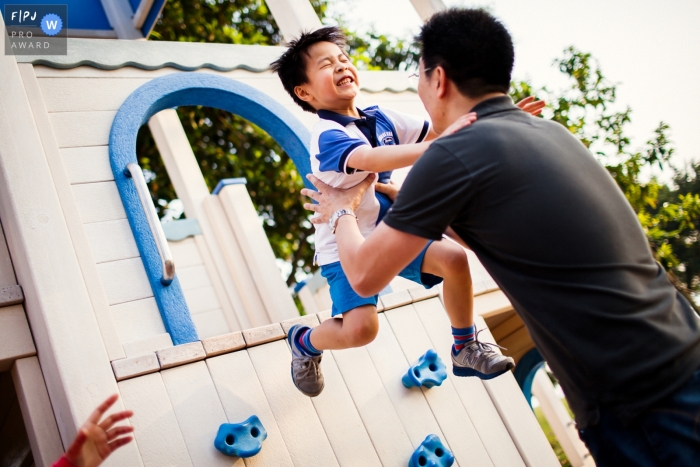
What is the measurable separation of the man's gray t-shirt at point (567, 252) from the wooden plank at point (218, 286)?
4309mm

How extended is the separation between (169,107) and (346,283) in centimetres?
192

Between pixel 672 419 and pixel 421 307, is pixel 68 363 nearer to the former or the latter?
pixel 421 307

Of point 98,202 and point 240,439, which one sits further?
point 98,202

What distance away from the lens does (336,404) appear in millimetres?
2887

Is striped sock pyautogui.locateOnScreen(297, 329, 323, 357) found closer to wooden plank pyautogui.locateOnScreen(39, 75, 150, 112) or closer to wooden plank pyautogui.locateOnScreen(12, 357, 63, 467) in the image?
wooden plank pyautogui.locateOnScreen(12, 357, 63, 467)

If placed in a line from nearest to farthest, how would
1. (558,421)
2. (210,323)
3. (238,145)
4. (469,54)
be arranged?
(469,54), (210,323), (558,421), (238,145)

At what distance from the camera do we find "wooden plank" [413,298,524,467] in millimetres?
3156

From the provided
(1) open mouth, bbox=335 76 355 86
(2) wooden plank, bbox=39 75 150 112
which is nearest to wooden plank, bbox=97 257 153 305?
(2) wooden plank, bbox=39 75 150 112

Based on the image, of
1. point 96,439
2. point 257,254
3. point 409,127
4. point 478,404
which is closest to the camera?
point 96,439

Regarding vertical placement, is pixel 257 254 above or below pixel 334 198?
above

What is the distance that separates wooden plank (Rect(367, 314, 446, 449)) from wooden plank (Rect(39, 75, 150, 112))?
1.93 meters

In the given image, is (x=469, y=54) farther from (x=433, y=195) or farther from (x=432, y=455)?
(x=432, y=455)

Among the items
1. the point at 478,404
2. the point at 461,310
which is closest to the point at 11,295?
the point at 461,310

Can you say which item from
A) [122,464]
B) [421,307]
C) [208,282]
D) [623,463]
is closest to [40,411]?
[122,464]
